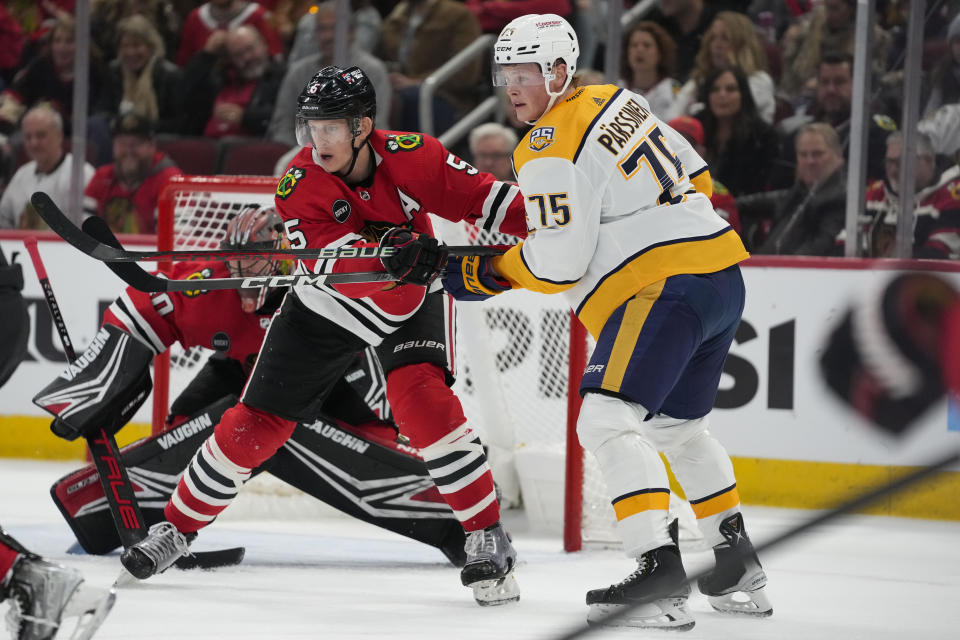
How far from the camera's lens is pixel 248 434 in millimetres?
2846

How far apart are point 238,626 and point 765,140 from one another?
98.8 inches

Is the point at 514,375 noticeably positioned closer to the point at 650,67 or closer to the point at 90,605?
the point at 650,67

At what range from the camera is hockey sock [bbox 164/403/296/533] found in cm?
285

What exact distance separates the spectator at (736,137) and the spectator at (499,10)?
1.04 metres

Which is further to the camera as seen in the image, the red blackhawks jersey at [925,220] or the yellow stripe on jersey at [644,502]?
the red blackhawks jersey at [925,220]

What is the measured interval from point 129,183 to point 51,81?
1.95ft

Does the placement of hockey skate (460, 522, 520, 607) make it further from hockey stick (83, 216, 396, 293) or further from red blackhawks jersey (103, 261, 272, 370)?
red blackhawks jersey (103, 261, 272, 370)

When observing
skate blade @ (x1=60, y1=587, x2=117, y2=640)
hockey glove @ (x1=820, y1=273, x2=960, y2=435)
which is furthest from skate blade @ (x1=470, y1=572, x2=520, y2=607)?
hockey glove @ (x1=820, y1=273, x2=960, y2=435)

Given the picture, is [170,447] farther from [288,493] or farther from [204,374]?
[288,493]

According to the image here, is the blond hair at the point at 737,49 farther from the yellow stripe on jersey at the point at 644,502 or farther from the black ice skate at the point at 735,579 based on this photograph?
the yellow stripe on jersey at the point at 644,502

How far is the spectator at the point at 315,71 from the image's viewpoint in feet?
15.9

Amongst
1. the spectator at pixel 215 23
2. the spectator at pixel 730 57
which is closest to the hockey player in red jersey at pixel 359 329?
the spectator at pixel 730 57

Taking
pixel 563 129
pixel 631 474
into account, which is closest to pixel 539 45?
pixel 563 129

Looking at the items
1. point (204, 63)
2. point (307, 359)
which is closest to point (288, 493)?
point (307, 359)
